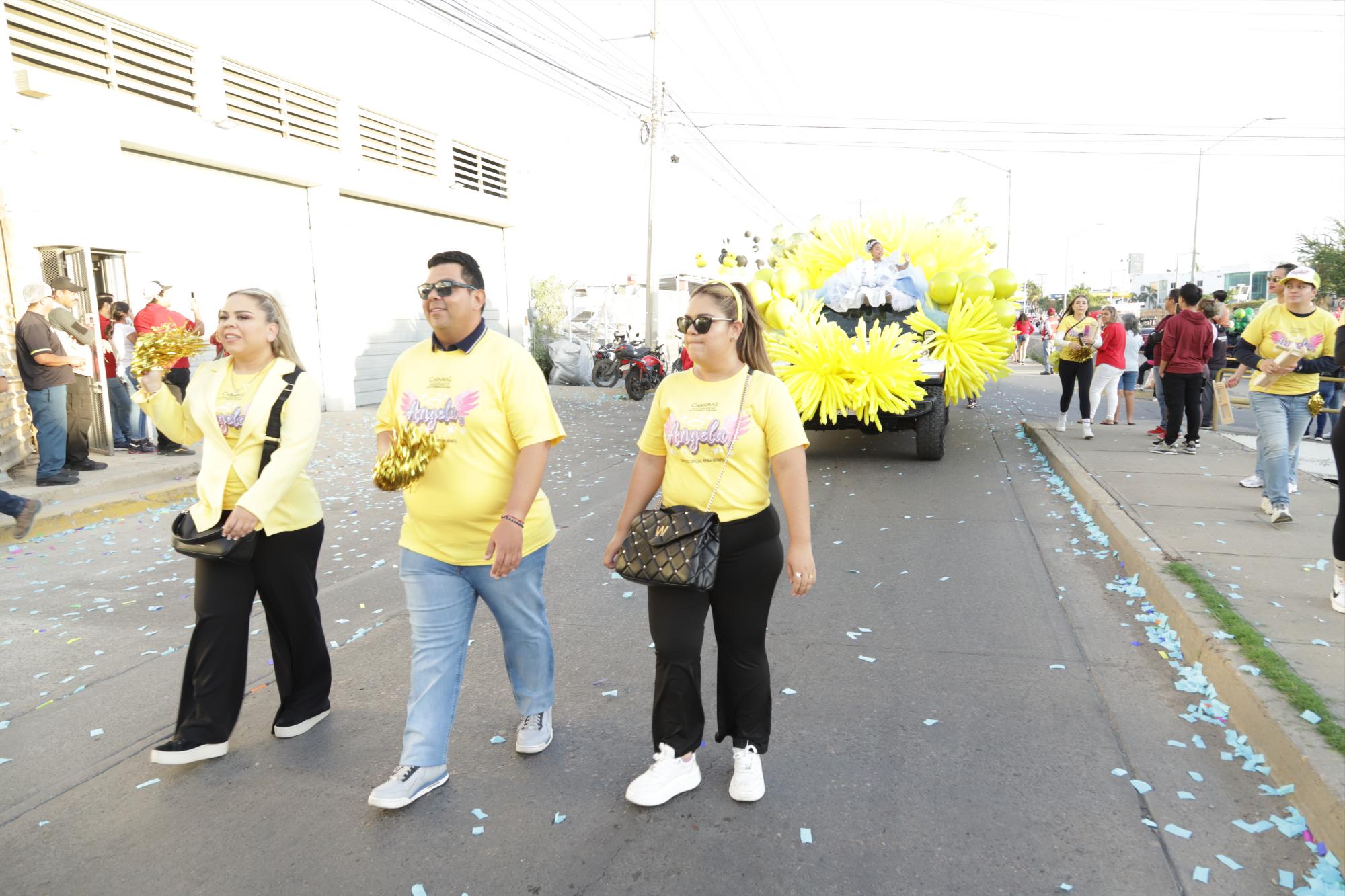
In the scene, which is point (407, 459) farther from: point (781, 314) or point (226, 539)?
point (781, 314)

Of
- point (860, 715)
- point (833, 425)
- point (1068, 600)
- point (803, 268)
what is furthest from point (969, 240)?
point (860, 715)

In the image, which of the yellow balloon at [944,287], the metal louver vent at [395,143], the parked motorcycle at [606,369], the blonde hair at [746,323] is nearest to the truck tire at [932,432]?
the yellow balloon at [944,287]

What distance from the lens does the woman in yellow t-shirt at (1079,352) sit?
10.5m

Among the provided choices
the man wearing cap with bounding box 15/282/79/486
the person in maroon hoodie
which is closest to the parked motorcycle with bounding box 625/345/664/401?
the person in maroon hoodie

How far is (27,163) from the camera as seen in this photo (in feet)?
30.8

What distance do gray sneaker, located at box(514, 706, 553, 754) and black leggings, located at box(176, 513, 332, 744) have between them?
0.89 m

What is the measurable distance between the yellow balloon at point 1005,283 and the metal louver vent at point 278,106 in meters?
10.7

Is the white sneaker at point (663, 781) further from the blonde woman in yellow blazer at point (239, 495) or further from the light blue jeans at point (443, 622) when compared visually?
the blonde woman in yellow blazer at point (239, 495)

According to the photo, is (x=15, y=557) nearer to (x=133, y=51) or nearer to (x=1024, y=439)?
(x=133, y=51)

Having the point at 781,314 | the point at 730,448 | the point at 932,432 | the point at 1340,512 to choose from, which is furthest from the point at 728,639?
the point at 932,432

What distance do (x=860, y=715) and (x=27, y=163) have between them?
10279mm

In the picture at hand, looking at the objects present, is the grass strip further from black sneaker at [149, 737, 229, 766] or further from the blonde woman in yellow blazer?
black sneaker at [149, 737, 229, 766]

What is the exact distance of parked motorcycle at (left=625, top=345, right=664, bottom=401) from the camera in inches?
705

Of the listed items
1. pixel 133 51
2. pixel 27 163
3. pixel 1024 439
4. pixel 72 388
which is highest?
pixel 133 51
